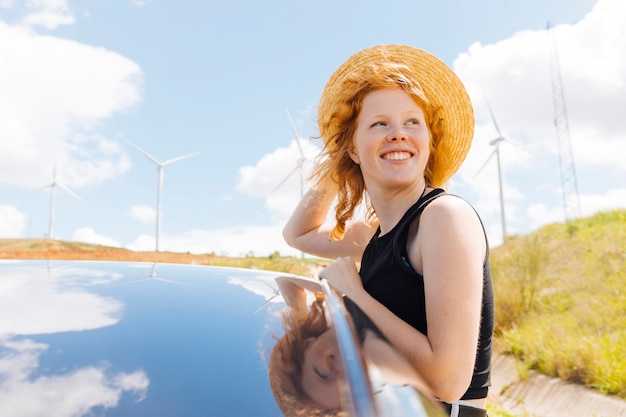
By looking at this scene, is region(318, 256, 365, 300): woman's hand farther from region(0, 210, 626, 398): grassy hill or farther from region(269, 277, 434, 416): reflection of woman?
region(0, 210, 626, 398): grassy hill

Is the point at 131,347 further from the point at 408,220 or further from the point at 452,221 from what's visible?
the point at 408,220

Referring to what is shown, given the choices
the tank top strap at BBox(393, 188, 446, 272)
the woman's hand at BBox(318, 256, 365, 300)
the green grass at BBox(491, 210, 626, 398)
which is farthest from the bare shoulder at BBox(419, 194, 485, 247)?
the green grass at BBox(491, 210, 626, 398)

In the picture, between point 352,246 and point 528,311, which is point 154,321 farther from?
point 528,311

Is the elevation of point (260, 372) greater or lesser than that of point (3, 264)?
lesser

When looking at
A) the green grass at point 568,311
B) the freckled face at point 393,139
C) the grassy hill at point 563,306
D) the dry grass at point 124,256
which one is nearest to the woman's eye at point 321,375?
the freckled face at point 393,139

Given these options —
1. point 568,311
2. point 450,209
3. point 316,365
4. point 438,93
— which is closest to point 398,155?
point 450,209

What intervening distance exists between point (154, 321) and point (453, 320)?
0.77 meters

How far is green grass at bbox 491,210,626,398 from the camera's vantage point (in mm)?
7184

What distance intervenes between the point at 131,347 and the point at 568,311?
39.4 ft

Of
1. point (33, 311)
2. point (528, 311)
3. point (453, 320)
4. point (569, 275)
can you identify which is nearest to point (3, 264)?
point (33, 311)

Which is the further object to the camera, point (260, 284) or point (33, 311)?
point (260, 284)

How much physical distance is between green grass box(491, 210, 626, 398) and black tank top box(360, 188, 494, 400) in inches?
223

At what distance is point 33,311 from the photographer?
105cm

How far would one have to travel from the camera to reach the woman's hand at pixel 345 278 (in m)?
1.62
